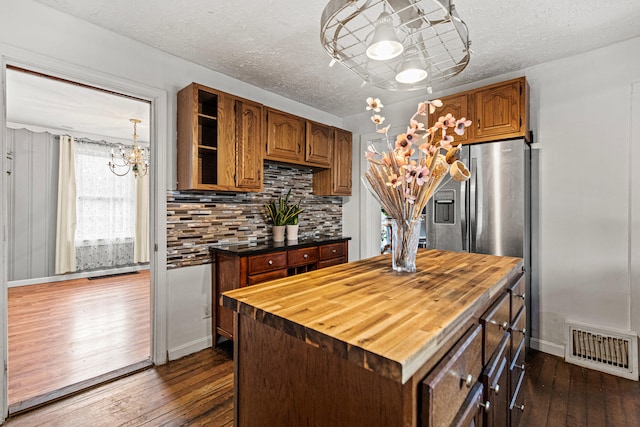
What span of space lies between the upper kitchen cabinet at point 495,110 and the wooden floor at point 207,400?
6.32ft

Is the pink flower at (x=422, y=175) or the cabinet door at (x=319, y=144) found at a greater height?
the cabinet door at (x=319, y=144)


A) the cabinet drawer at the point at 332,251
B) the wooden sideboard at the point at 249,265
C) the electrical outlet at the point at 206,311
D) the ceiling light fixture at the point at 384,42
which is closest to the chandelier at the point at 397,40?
the ceiling light fixture at the point at 384,42

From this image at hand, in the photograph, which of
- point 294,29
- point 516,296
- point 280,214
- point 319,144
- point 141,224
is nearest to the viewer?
point 516,296

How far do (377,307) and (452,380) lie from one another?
0.88 feet

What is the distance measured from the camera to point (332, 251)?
3439 mm

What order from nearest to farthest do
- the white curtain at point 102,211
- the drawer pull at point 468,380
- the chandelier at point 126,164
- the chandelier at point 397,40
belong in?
the drawer pull at point 468,380
the chandelier at point 397,40
the white curtain at point 102,211
the chandelier at point 126,164

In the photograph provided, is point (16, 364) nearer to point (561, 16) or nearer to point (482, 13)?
point (482, 13)

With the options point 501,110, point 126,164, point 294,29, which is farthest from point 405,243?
point 126,164

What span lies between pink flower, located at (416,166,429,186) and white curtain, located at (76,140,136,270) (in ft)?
19.9

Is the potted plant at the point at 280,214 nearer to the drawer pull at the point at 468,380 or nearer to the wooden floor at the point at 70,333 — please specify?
the wooden floor at the point at 70,333

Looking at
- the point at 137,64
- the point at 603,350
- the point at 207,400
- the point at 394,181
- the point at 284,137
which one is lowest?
the point at 207,400

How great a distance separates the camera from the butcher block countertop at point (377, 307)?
27.3 inches

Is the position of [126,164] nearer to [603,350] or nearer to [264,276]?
[264,276]

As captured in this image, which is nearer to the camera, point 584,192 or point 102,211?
point 584,192
